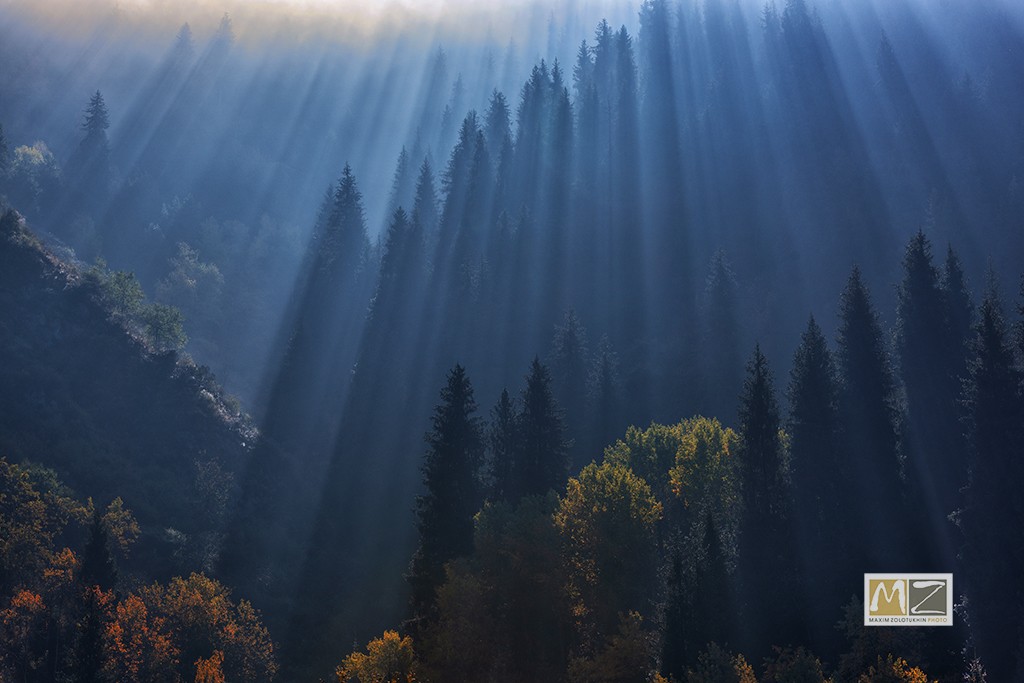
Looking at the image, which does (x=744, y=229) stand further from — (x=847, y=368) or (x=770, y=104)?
(x=847, y=368)

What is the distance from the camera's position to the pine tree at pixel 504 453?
72375 millimetres

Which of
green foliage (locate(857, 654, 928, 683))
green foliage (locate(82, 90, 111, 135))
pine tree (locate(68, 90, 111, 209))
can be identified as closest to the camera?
green foliage (locate(857, 654, 928, 683))

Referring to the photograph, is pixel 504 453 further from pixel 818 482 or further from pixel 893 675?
pixel 893 675

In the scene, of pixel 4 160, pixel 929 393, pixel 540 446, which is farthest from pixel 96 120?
pixel 929 393

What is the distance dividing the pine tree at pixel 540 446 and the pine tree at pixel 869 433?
71.7 feet

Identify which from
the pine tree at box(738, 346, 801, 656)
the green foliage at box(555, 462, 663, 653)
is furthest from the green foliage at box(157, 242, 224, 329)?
the pine tree at box(738, 346, 801, 656)

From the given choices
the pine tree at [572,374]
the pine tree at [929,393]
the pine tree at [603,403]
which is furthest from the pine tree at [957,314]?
the pine tree at [572,374]

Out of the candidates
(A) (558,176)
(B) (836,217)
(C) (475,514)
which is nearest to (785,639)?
(C) (475,514)

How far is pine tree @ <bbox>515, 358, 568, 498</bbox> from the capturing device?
71.6 meters

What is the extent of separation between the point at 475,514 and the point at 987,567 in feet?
106

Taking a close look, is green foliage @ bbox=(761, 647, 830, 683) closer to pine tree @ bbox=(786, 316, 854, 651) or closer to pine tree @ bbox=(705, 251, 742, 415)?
pine tree @ bbox=(786, 316, 854, 651)

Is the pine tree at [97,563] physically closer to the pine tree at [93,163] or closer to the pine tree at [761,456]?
the pine tree at [761,456]

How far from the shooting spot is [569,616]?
5466 cm

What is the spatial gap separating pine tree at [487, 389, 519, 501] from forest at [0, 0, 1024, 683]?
1.12 feet
